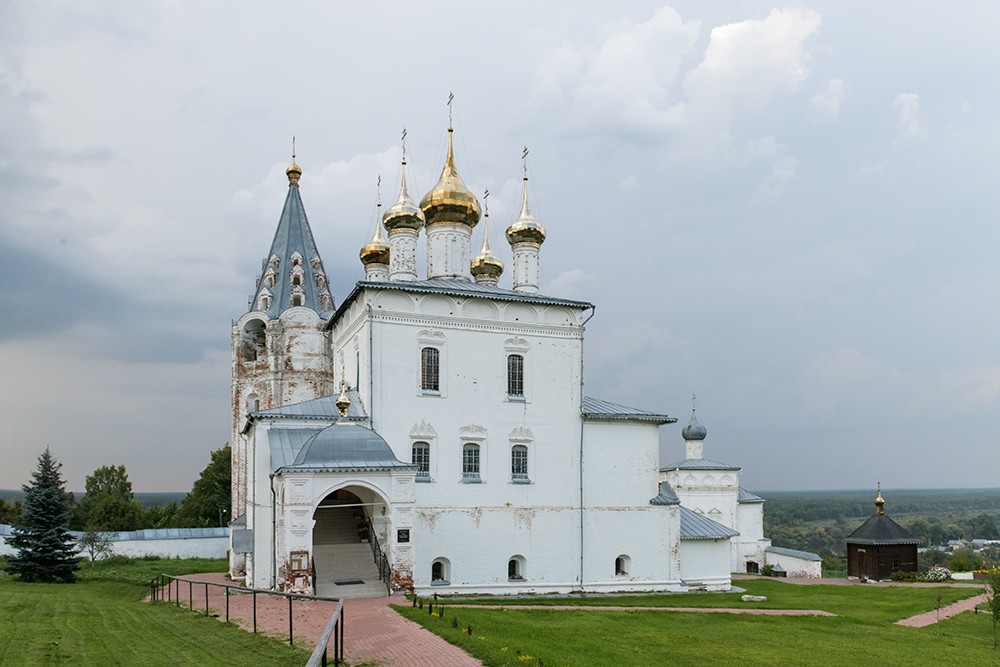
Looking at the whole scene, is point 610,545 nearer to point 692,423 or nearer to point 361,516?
point 361,516

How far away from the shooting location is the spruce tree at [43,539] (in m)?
23.6

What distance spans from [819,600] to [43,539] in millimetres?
21399

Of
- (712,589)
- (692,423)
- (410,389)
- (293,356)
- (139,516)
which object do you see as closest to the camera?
(410,389)

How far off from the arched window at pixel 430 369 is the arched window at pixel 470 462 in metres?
1.73

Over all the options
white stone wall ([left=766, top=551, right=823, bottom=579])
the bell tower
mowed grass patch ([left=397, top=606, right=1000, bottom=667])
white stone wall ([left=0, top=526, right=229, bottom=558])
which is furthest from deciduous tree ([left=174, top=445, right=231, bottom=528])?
mowed grass patch ([left=397, top=606, right=1000, bottom=667])

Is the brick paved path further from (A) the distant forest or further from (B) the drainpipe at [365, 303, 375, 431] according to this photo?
(A) the distant forest

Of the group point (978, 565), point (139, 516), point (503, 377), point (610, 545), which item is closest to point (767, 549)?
point (978, 565)

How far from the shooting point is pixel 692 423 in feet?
131

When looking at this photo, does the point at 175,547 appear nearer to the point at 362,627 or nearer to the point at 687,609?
the point at 687,609

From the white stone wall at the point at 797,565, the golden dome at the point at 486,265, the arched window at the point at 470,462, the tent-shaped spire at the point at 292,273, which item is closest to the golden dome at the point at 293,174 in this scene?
the tent-shaped spire at the point at 292,273

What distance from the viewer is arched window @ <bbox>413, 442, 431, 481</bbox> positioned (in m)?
21.4

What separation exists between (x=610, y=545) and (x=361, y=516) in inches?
267

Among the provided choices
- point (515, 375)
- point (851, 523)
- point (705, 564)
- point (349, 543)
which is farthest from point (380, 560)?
point (851, 523)

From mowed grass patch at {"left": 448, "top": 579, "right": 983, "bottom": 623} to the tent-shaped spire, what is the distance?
51.8 feet
